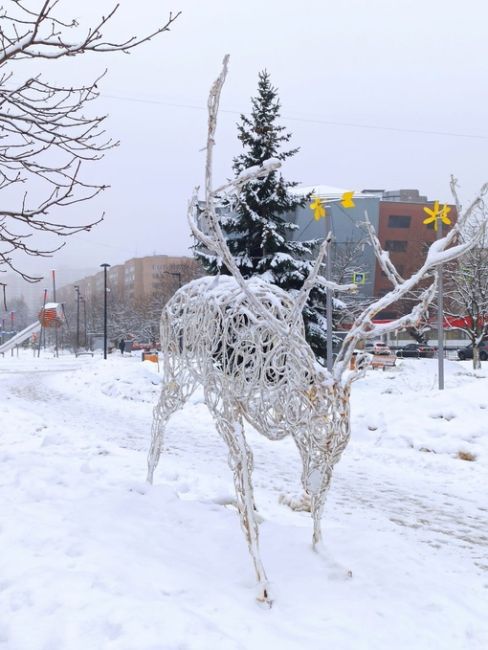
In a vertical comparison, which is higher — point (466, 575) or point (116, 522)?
point (116, 522)

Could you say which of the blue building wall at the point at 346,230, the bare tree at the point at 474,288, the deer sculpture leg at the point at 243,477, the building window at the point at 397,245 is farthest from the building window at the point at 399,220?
the deer sculpture leg at the point at 243,477

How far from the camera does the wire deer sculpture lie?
144 inches

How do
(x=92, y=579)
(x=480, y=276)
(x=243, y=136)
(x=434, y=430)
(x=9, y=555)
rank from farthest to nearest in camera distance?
1. (x=480, y=276)
2. (x=243, y=136)
3. (x=434, y=430)
4. (x=9, y=555)
5. (x=92, y=579)

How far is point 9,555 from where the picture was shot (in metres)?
3.62

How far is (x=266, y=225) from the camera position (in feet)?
55.8

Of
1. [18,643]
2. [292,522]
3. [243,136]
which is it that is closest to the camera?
[18,643]

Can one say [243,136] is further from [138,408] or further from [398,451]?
[398,451]

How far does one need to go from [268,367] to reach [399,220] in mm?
55184

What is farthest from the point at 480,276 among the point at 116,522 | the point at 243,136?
the point at 116,522

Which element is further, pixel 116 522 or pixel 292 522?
pixel 292 522

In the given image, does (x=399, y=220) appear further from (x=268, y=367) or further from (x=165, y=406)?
(x=268, y=367)

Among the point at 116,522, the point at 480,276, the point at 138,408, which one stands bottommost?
the point at 138,408

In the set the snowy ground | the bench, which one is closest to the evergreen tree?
the bench

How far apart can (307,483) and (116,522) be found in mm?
1574
